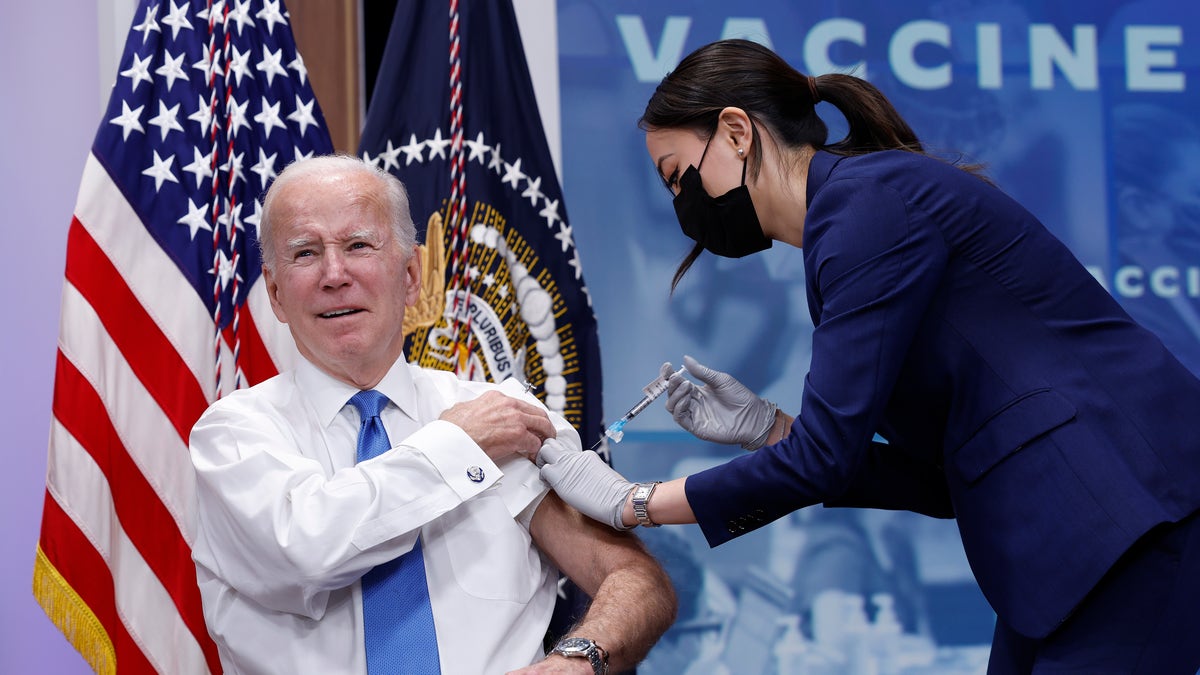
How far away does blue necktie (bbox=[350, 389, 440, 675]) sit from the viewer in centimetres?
187

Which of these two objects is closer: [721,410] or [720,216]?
[720,216]

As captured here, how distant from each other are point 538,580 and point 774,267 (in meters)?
2.11

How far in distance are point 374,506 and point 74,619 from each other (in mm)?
1180

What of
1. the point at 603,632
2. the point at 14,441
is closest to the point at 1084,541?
the point at 603,632

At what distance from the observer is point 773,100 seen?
198 centimetres

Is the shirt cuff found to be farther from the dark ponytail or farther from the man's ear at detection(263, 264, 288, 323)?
the dark ponytail

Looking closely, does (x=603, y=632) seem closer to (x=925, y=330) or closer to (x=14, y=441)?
(x=925, y=330)

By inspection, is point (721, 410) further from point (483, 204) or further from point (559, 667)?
point (483, 204)

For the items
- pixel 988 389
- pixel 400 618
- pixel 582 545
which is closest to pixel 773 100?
pixel 988 389

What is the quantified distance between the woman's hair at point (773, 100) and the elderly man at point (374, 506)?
1.96 feet

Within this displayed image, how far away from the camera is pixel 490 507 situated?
203cm

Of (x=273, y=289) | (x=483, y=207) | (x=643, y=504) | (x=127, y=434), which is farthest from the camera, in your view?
(x=483, y=207)

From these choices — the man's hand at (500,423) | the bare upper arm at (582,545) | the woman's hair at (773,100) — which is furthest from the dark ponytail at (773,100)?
the bare upper arm at (582,545)

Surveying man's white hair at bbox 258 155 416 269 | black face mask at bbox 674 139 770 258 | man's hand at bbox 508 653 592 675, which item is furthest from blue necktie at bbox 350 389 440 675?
black face mask at bbox 674 139 770 258
